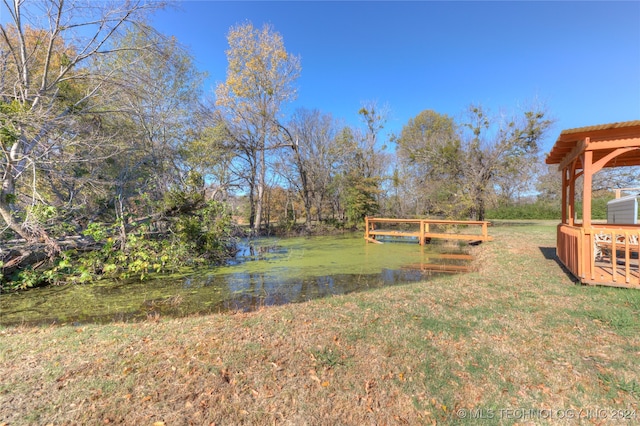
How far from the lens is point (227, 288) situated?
6211 millimetres

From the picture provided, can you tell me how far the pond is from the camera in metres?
4.78

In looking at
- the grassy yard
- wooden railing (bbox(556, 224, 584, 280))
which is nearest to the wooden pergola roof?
wooden railing (bbox(556, 224, 584, 280))

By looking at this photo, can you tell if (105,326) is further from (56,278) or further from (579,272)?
(579,272)

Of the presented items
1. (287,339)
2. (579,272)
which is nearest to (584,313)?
(579,272)

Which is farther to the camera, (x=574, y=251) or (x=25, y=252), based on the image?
(x=25, y=252)

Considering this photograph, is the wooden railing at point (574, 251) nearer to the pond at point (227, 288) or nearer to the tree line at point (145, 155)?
the pond at point (227, 288)

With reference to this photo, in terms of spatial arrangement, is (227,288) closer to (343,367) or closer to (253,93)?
(343,367)

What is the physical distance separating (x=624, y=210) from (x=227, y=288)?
10.5 meters

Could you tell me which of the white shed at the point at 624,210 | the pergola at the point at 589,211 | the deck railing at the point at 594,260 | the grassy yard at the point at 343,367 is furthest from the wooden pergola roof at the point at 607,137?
the white shed at the point at 624,210

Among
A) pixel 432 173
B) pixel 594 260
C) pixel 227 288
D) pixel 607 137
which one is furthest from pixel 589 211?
pixel 432 173

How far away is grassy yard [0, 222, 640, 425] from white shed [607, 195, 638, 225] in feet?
15.7

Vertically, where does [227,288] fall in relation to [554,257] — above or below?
below

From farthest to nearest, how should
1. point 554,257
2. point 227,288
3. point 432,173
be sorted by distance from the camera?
1. point 432,173
2. point 554,257
3. point 227,288

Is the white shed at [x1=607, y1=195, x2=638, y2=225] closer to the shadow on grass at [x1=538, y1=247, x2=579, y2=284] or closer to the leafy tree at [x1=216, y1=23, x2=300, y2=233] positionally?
the shadow on grass at [x1=538, y1=247, x2=579, y2=284]
